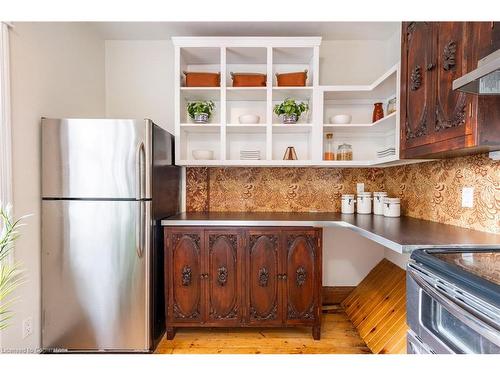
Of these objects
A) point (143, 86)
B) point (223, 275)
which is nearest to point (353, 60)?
point (143, 86)

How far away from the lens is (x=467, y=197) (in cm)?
172

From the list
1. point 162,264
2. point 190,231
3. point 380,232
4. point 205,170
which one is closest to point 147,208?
point 190,231

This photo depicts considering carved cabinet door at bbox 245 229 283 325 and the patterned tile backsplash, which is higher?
the patterned tile backsplash

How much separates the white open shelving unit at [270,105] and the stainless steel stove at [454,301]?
111 centimetres

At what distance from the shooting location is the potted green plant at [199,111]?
8.09 feet

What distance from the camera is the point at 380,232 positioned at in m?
1.63

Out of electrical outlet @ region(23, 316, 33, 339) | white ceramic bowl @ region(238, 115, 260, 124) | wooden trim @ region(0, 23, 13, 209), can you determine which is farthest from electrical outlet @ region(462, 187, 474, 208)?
electrical outlet @ region(23, 316, 33, 339)

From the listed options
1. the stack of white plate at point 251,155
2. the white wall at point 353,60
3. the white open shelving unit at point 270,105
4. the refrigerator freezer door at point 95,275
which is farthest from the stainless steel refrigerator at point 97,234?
the white wall at point 353,60

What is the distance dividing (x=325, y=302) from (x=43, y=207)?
8.31 ft

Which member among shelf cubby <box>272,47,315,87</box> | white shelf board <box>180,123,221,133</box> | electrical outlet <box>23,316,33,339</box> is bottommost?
electrical outlet <box>23,316,33,339</box>

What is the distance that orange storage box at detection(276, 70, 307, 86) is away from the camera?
7.99ft

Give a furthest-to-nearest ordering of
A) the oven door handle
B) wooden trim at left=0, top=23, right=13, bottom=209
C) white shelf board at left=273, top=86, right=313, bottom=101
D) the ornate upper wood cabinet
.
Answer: white shelf board at left=273, top=86, right=313, bottom=101 → wooden trim at left=0, top=23, right=13, bottom=209 → the ornate upper wood cabinet → the oven door handle

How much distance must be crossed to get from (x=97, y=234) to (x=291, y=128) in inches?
69.6

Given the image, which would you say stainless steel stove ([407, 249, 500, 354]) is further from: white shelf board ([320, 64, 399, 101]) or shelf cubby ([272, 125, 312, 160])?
shelf cubby ([272, 125, 312, 160])
